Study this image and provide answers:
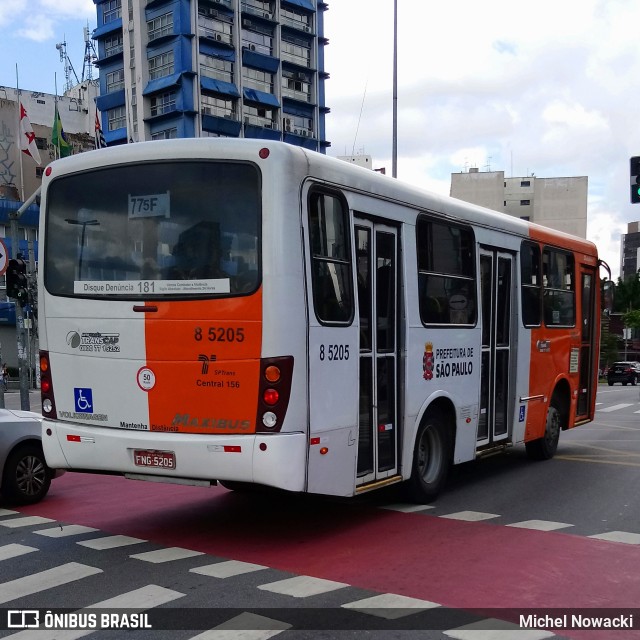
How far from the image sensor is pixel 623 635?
4.88 meters

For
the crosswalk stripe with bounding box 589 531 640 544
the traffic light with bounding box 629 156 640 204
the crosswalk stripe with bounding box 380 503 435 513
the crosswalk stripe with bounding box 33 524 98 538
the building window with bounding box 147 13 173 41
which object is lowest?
the crosswalk stripe with bounding box 589 531 640 544

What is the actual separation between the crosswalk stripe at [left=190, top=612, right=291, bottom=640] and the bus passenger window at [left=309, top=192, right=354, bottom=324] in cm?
259

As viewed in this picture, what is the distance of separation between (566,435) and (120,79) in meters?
52.8

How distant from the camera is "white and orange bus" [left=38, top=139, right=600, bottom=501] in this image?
21.1 ft

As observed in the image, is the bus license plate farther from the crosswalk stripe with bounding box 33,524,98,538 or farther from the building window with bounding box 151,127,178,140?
the building window with bounding box 151,127,178,140

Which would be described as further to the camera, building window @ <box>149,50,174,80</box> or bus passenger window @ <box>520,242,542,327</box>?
building window @ <box>149,50,174,80</box>

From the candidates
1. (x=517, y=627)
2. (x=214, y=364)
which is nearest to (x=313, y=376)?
(x=214, y=364)

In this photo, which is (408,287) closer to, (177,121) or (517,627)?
(517,627)

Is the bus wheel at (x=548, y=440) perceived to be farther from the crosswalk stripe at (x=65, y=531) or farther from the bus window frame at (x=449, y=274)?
the crosswalk stripe at (x=65, y=531)

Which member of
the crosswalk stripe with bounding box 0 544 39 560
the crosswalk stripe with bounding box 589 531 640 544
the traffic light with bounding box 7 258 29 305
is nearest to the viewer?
the crosswalk stripe with bounding box 0 544 39 560

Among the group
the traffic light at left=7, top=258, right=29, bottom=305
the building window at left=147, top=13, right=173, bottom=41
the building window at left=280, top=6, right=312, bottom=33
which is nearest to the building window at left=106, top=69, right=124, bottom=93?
the building window at left=147, top=13, right=173, bottom=41

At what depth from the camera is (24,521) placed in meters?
8.14

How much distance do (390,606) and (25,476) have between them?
536 centimetres

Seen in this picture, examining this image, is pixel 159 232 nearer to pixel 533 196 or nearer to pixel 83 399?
pixel 83 399
